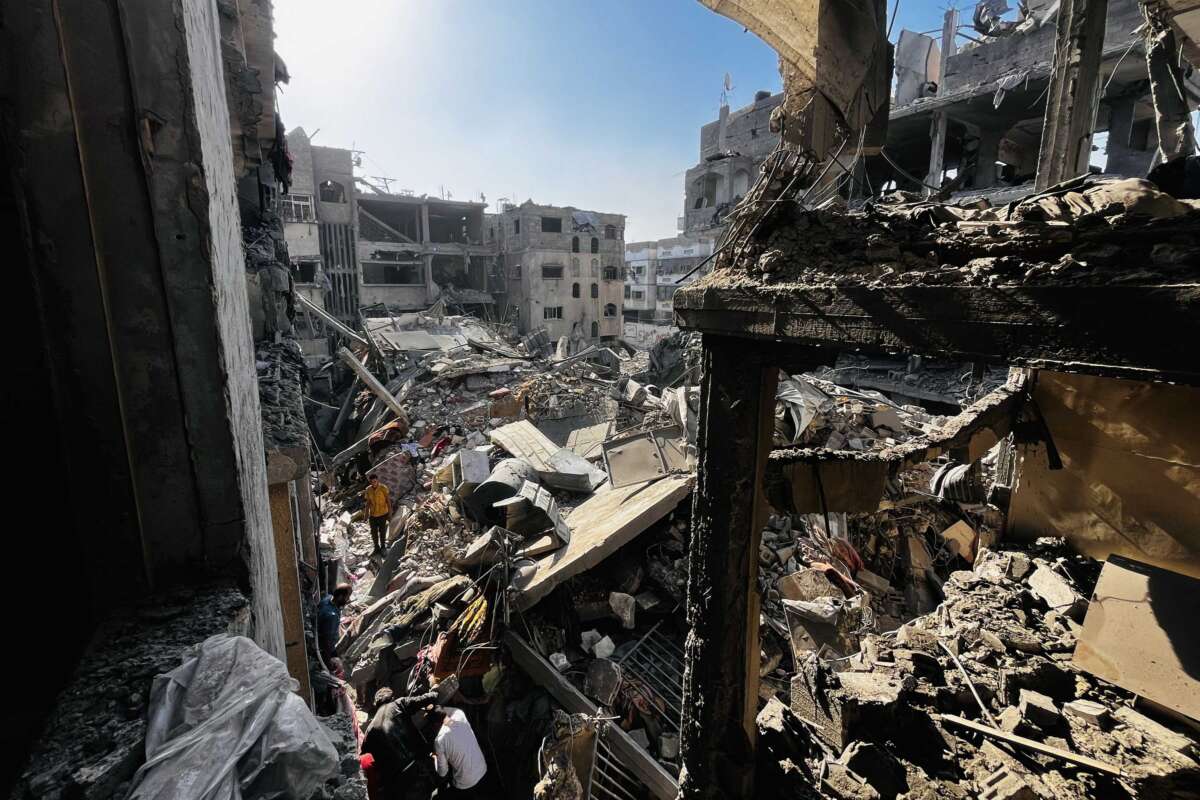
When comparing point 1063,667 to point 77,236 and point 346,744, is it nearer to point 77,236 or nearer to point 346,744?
point 346,744

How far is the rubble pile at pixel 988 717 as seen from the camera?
327 centimetres

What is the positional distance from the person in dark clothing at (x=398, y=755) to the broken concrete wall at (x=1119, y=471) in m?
6.87

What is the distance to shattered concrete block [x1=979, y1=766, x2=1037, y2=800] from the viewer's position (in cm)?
306

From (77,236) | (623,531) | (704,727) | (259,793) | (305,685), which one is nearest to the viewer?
(259,793)

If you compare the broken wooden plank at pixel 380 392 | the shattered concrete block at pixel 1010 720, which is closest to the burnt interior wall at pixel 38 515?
the shattered concrete block at pixel 1010 720

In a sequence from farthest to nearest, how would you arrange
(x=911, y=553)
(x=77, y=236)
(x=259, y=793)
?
(x=911, y=553) < (x=77, y=236) < (x=259, y=793)

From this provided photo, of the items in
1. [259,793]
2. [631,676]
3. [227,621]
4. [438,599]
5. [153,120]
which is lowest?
[631,676]

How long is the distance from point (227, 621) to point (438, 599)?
5.33 m

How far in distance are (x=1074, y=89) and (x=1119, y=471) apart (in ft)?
16.4

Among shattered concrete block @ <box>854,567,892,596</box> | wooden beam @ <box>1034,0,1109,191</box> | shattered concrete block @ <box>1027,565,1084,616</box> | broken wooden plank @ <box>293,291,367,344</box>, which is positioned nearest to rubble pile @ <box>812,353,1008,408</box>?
shattered concrete block @ <box>854,567,892,596</box>

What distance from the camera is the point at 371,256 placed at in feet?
97.9

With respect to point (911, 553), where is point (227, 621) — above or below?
above

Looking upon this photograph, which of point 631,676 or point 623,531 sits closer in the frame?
point 631,676

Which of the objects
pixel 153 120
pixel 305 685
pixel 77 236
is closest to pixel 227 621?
pixel 77 236
